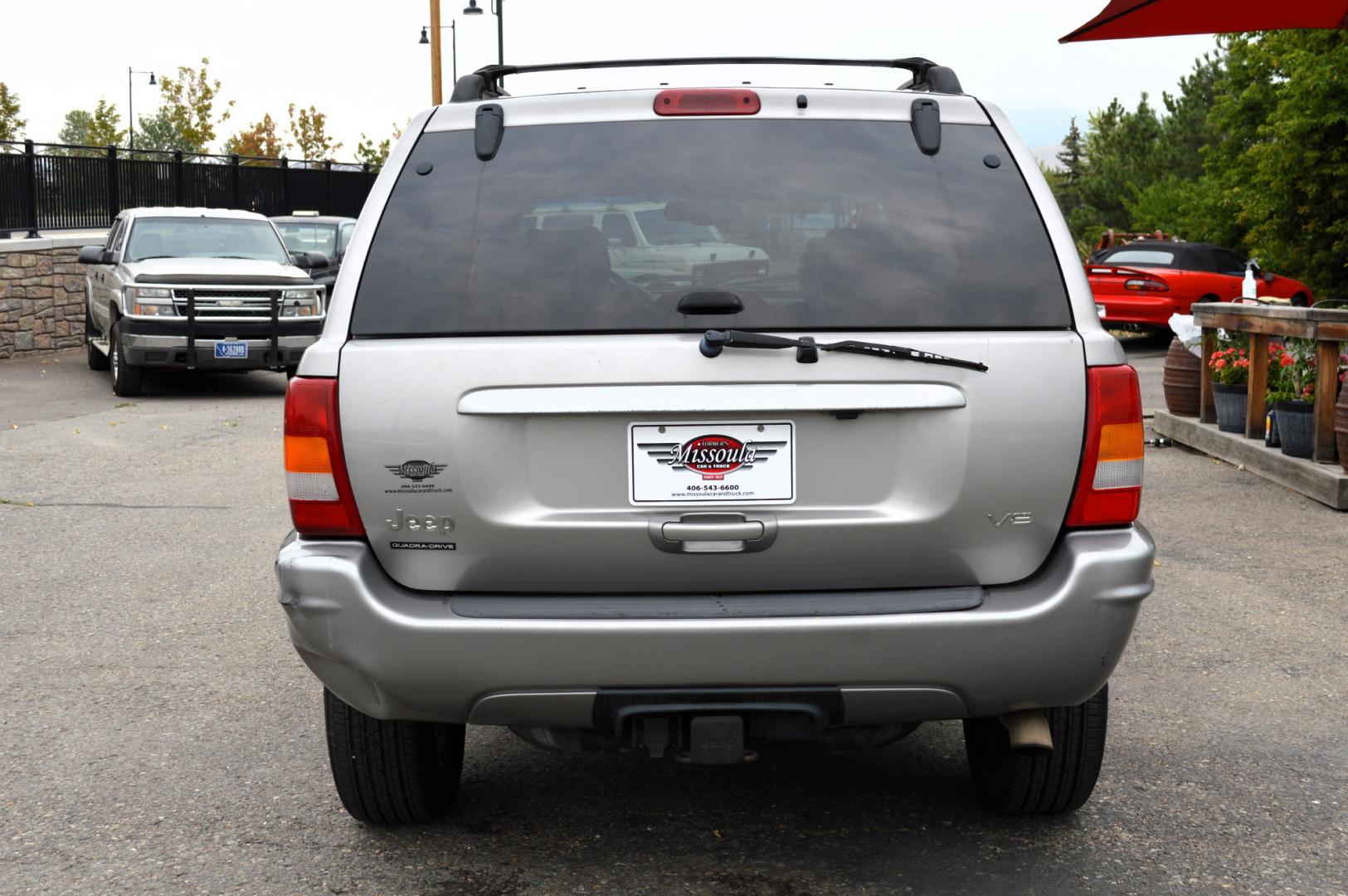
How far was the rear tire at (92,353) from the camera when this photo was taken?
1822cm

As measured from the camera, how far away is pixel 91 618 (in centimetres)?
652

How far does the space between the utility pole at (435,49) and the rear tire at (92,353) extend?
36.4 feet

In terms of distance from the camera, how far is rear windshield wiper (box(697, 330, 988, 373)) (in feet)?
10.8

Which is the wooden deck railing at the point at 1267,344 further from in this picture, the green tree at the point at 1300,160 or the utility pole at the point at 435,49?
the utility pole at the point at 435,49

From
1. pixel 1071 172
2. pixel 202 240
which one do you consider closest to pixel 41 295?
pixel 202 240

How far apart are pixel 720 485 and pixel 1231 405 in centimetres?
893

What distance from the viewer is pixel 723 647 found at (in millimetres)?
3275

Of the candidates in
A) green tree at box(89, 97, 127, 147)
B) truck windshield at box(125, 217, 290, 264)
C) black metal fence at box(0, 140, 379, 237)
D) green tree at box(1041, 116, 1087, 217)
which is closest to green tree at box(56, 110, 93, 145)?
green tree at box(89, 97, 127, 147)

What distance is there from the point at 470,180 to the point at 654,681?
4.09 ft

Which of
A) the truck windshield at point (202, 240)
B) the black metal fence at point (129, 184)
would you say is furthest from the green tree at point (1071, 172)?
the truck windshield at point (202, 240)

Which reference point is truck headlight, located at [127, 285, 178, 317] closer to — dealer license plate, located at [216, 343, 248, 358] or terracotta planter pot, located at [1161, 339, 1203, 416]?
dealer license plate, located at [216, 343, 248, 358]

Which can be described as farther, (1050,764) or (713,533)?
(1050,764)

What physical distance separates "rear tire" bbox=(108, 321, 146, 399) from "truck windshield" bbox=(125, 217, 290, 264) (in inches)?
45.9

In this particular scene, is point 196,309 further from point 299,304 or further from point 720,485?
point 720,485
